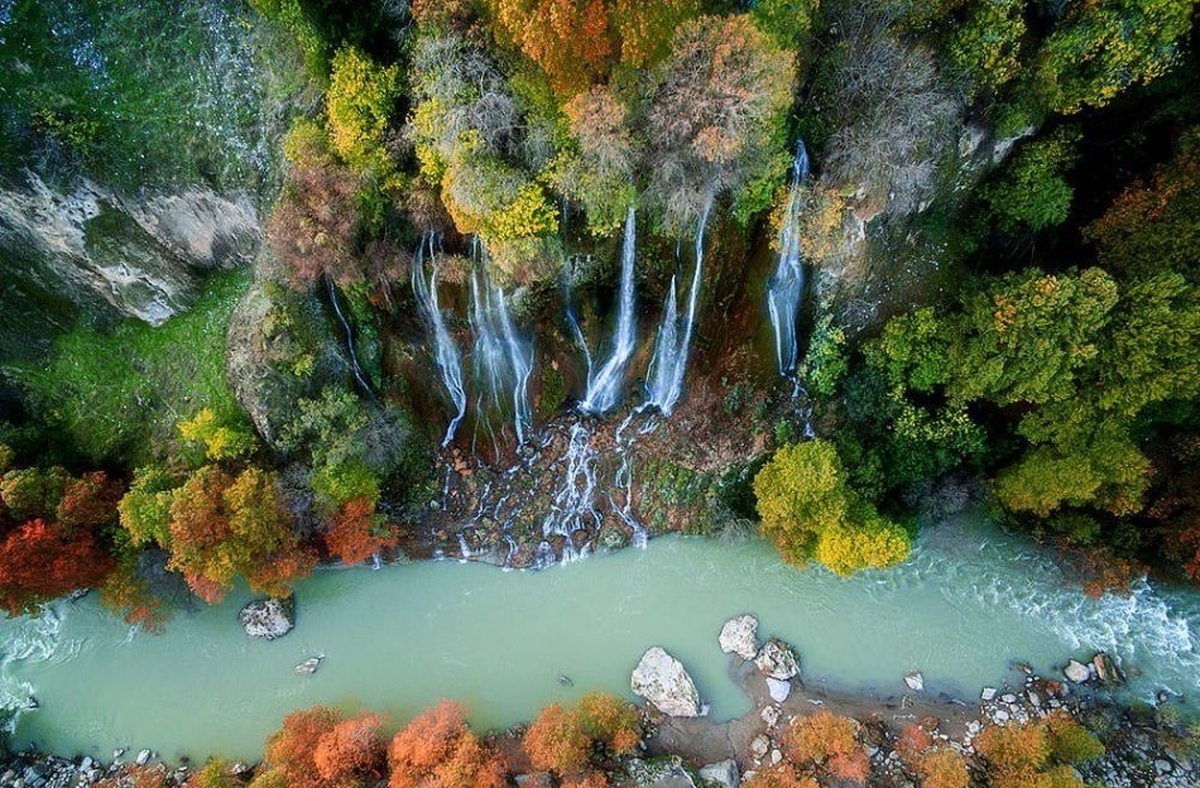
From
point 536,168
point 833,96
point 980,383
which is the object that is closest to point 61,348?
point 536,168

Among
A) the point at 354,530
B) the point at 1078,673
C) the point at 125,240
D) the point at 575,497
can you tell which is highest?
the point at 125,240

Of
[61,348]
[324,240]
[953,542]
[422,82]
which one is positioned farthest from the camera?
[953,542]

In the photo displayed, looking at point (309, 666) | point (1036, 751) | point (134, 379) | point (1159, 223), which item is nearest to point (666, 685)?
point (1036, 751)

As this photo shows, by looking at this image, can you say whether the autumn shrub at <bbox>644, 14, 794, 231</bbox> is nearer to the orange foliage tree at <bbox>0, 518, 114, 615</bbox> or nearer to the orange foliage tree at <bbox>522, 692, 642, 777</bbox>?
the orange foliage tree at <bbox>522, 692, 642, 777</bbox>

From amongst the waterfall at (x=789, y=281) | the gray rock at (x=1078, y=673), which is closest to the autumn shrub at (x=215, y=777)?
the waterfall at (x=789, y=281)

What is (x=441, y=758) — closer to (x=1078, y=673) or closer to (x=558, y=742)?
(x=558, y=742)

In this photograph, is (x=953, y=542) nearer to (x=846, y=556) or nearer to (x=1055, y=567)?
(x=1055, y=567)

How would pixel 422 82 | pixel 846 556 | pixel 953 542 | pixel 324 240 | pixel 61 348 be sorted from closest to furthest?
Result: pixel 422 82
pixel 324 240
pixel 846 556
pixel 61 348
pixel 953 542

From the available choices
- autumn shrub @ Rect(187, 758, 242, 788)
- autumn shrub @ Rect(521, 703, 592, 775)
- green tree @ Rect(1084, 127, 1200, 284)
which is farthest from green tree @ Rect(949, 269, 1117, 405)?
autumn shrub @ Rect(187, 758, 242, 788)
